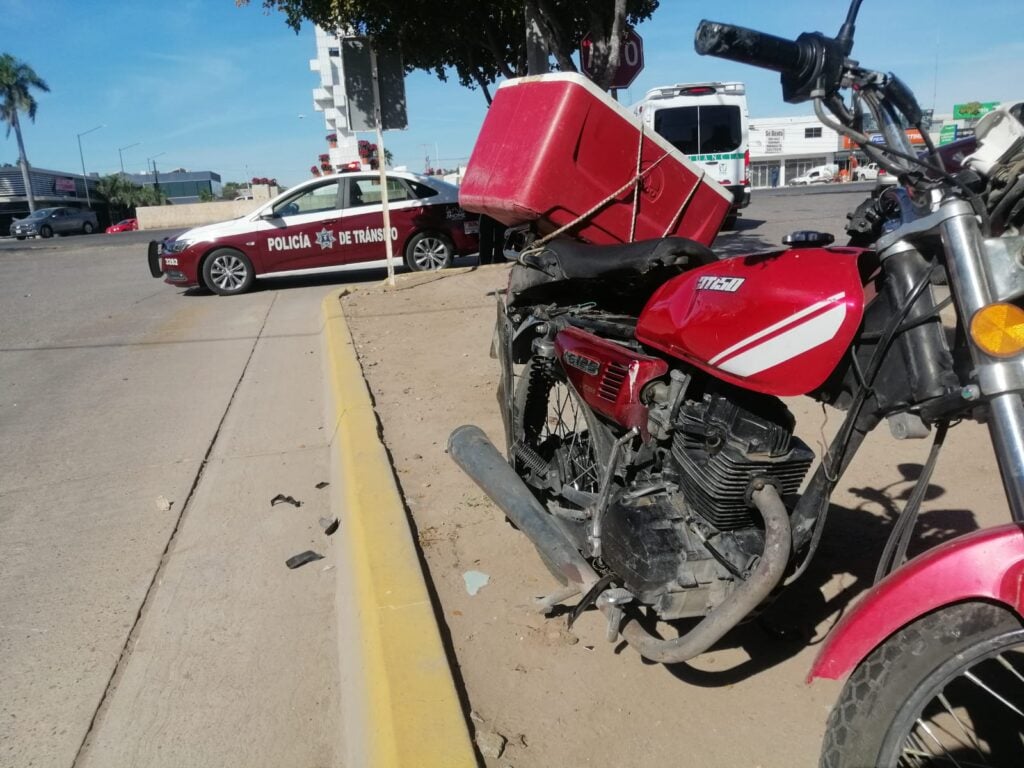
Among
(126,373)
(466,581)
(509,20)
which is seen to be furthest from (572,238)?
(509,20)

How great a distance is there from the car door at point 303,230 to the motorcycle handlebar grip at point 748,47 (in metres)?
11.2

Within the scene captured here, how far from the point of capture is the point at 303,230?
1235 centimetres

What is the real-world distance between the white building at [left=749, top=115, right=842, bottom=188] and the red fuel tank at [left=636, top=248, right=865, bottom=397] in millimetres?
56462

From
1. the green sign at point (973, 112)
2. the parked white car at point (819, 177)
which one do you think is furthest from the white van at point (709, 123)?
the parked white car at point (819, 177)

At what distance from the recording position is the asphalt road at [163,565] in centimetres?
261

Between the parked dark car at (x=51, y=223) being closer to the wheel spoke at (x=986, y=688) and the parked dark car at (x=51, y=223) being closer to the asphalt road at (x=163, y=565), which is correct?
the asphalt road at (x=163, y=565)

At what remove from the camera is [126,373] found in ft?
24.5

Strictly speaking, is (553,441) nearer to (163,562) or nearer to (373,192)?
(163,562)

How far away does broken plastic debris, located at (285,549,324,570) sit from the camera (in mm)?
3666

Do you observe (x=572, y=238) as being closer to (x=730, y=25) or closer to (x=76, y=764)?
(x=730, y=25)

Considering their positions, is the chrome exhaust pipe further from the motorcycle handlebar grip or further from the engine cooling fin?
the motorcycle handlebar grip

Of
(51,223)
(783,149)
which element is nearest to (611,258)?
(51,223)

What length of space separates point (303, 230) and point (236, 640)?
10.1 meters

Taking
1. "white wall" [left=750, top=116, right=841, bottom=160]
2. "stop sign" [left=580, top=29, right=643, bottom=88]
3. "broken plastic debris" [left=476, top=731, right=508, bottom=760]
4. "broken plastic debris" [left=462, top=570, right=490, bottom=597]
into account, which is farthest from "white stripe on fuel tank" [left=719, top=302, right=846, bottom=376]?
"white wall" [left=750, top=116, right=841, bottom=160]
